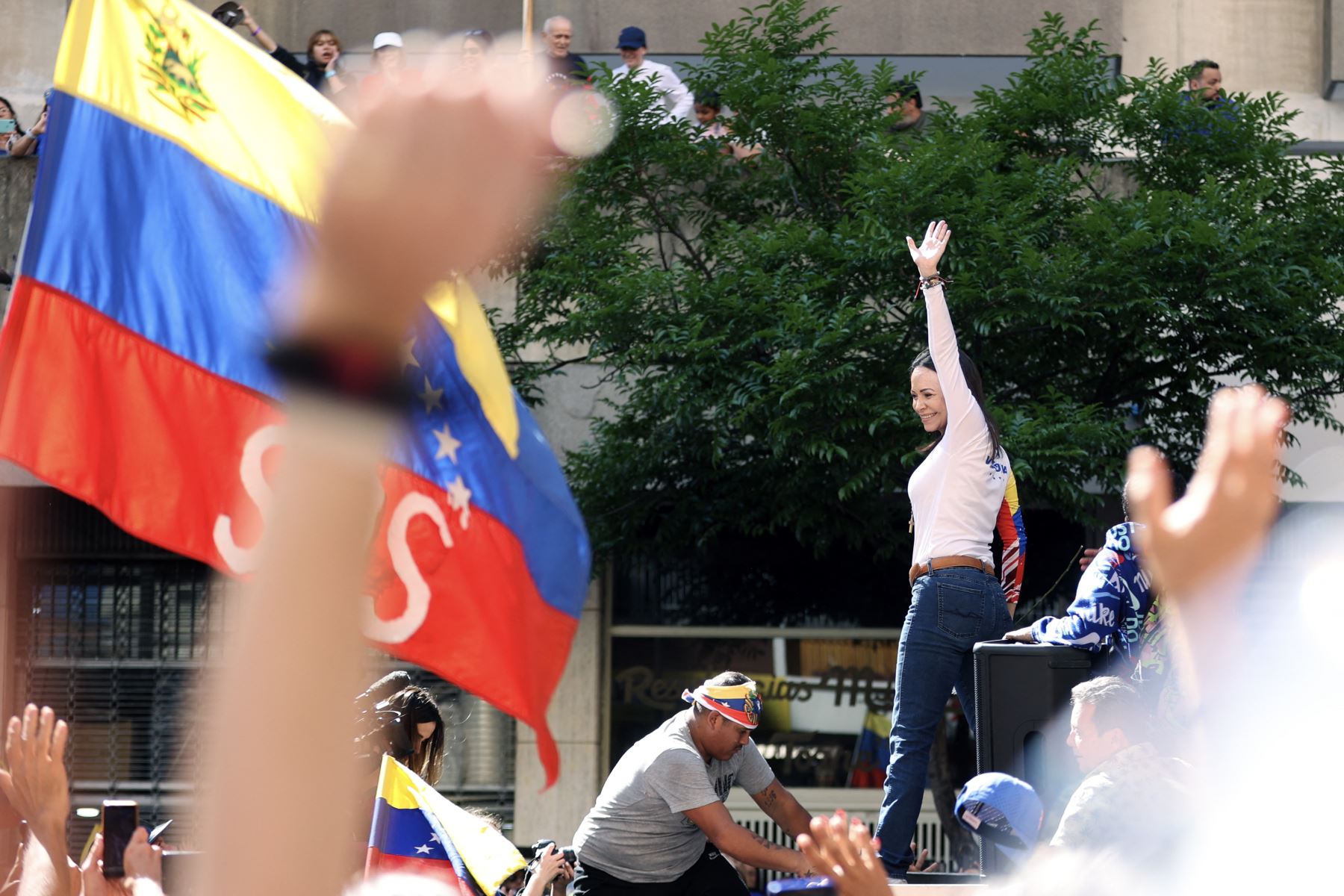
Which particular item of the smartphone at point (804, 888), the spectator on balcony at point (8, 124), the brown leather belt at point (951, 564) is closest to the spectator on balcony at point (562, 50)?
the spectator on balcony at point (8, 124)

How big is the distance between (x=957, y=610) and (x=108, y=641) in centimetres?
973

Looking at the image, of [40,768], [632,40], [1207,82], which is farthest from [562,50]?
[40,768]

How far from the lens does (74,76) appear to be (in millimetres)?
4594

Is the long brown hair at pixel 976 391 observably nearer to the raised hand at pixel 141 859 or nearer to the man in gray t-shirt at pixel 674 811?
the man in gray t-shirt at pixel 674 811

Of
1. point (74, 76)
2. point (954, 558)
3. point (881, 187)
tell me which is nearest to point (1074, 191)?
point (881, 187)

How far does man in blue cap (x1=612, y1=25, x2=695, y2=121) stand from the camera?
11.0m

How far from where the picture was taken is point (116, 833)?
3.10 meters

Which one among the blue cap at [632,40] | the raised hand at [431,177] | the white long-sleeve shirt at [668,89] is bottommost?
the raised hand at [431,177]

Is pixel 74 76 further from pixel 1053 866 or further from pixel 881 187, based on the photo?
pixel 881 187

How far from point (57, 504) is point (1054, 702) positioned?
10.4 metres

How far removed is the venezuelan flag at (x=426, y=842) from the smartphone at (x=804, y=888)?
687 mm

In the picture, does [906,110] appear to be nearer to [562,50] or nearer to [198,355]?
[562,50]

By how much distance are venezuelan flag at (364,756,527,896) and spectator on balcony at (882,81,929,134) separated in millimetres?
7299

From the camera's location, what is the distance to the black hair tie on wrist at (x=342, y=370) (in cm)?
118
